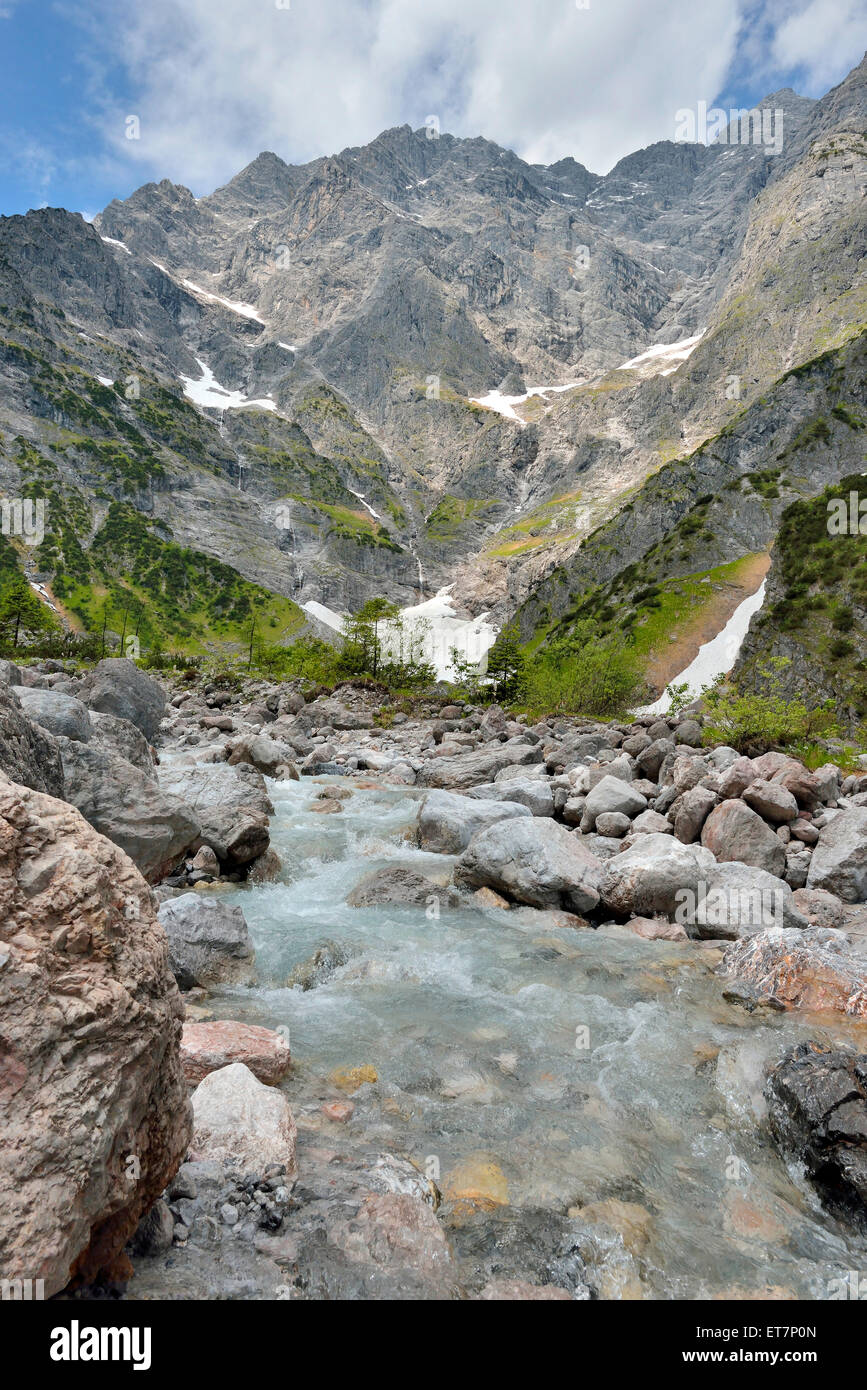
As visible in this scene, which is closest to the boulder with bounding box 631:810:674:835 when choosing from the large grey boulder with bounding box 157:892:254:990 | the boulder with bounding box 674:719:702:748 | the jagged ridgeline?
the boulder with bounding box 674:719:702:748

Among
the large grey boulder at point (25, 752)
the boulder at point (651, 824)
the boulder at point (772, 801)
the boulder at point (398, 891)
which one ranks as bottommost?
the boulder at point (398, 891)

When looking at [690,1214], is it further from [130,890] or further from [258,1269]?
[130,890]

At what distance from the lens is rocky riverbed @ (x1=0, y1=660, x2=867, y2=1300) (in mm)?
3541

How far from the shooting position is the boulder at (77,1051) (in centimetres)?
289

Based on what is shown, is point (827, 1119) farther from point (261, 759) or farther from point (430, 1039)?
point (261, 759)

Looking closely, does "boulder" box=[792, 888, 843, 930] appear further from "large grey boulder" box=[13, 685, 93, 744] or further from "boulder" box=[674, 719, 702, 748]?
"large grey boulder" box=[13, 685, 93, 744]

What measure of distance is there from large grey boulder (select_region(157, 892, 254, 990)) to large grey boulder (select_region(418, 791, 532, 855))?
24.8ft

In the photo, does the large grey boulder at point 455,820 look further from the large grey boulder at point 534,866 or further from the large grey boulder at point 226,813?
the large grey boulder at point 226,813

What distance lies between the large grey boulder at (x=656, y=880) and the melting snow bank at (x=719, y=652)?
181 feet

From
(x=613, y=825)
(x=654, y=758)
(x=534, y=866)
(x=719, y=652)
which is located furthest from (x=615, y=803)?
(x=719, y=652)

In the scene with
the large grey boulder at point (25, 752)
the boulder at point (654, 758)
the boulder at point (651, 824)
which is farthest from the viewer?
the boulder at point (654, 758)

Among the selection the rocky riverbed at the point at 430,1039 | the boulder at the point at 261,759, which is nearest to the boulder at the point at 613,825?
the rocky riverbed at the point at 430,1039
